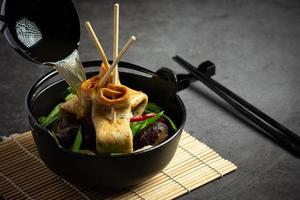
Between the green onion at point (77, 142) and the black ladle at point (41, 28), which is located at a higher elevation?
the black ladle at point (41, 28)

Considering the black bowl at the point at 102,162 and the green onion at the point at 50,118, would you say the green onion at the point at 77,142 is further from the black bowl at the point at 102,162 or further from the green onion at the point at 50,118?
the green onion at the point at 50,118

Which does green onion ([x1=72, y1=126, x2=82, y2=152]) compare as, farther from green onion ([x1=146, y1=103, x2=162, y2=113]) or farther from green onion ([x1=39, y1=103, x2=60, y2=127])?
green onion ([x1=146, y1=103, x2=162, y2=113])

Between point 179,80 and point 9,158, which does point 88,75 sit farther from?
point 179,80

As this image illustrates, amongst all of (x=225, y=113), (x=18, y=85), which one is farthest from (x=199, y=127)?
(x=18, y=85)

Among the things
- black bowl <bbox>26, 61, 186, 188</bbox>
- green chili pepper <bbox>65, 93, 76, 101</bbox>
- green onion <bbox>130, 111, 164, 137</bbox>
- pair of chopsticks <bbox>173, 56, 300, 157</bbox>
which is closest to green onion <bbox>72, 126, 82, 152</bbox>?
black bowl <bbox>26, 61, 186, 188</bbox>

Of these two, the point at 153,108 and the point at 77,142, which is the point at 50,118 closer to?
the point at 77,142

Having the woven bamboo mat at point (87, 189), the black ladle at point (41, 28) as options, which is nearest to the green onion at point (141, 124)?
the woven bamboo mat at point (87, 189)
